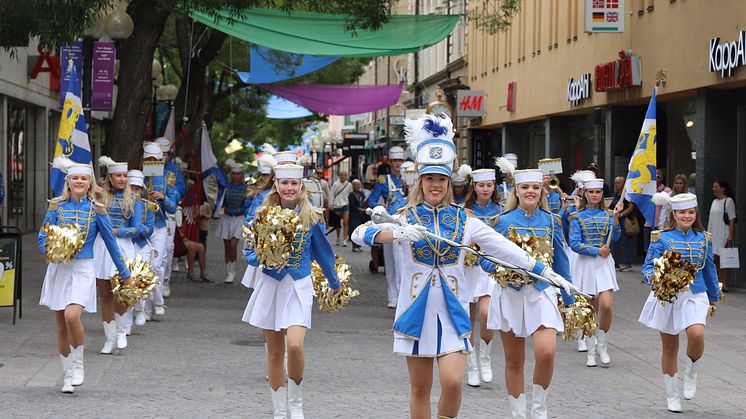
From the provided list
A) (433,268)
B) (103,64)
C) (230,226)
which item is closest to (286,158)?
(433,268)

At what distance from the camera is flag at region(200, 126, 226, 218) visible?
68.7 ft

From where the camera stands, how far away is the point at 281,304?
878 cm

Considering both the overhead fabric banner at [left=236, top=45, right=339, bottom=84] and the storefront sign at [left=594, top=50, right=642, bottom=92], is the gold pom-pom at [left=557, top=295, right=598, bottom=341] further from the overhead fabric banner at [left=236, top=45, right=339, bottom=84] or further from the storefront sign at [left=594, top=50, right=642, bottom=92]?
the overhead fabric banner at [left=236, top=45, right=339, bottom=84]

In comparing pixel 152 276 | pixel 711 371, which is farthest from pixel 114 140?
pixel 711 371

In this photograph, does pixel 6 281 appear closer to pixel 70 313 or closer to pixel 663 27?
pixel 70 313

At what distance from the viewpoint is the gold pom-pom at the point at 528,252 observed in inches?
336

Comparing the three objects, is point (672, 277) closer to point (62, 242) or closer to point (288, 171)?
point (288, 171)

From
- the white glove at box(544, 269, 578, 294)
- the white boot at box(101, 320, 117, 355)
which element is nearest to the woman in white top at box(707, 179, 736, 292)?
the white boot at box(101, 320, 117, 355)

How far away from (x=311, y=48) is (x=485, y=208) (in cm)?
821

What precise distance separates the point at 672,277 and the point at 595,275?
2.52m

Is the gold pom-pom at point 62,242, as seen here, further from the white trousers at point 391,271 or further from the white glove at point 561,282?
the white trousers at point 391,271

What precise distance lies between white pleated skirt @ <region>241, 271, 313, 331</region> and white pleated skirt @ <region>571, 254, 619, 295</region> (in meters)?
4.26

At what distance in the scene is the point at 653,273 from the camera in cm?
992

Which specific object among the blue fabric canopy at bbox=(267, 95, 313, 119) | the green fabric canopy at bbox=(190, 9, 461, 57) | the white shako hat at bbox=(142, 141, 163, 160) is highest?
the blue fabric canopy at bbox=(267, 95, 313, 119)
